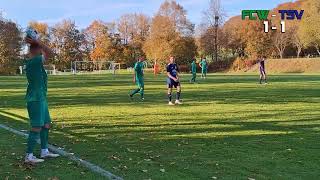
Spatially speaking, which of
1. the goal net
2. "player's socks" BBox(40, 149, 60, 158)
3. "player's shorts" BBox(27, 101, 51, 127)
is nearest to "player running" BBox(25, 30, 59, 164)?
"player's shorts" BBox(27, 101, 51, 127)

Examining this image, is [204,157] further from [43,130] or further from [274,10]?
[274,10]

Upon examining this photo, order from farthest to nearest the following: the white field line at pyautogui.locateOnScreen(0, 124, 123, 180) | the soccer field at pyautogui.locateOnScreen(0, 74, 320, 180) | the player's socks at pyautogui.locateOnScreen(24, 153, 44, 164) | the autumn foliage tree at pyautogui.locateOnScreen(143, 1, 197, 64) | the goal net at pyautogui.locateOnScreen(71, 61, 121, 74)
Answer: the goal net at pyautogui.locateOnScreen(71, 61, 121, 74), the autumn foliage tree at pyautogui.locateOnScreen(143, 1, 197, 64), the player's socks at pyautogui.locateOnScreen(24, 153, 44, 164), the soccer field at pyautogui.locateOnScreen(0, 74, 320, 180), the white field line at pyautogui.locateOnScreen(0, 124, 123, 180)

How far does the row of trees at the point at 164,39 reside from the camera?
85.5 m

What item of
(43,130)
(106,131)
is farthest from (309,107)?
(43,130)

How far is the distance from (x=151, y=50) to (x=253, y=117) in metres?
76.7

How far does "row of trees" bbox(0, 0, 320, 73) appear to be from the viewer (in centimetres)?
8550

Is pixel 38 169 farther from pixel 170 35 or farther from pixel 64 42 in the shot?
pixel 64 42

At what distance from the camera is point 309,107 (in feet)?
54.9

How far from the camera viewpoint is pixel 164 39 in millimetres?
87062

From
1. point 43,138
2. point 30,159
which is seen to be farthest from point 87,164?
point 43,138

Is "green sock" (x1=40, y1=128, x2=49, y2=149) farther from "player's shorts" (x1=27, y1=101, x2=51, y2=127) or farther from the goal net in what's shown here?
the goal net

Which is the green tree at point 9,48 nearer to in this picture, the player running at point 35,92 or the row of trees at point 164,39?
the row of trees at point 164,39

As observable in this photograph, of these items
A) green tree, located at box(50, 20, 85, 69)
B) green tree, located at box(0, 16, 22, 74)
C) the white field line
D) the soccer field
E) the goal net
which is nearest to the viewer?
the white field line

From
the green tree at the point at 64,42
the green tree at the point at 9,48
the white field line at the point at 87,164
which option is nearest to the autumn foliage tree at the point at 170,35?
the green tree at the point at 64,42
